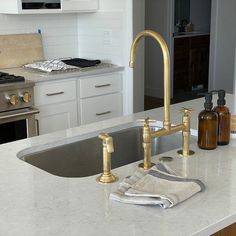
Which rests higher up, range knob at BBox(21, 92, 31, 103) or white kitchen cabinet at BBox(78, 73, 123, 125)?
range knob at BBox(21, 92, 31, 103)

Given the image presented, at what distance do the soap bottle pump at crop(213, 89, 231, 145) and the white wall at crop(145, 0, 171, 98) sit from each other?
5007 millimetres

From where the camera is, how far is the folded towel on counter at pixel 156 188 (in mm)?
1261

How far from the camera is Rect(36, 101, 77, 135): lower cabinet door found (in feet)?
11.5

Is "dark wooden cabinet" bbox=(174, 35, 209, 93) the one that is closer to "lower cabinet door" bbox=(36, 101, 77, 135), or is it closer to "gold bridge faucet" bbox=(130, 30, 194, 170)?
"lower cabinet door" bbox=(36, 101, 77, 135)

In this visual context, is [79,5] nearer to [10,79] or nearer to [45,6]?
[45,6]

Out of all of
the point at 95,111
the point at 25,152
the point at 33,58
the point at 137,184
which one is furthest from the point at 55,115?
the point at 137,184

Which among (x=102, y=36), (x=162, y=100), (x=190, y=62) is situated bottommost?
(x=162, y=100)

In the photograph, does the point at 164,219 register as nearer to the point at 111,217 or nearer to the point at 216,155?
the point at 111,217

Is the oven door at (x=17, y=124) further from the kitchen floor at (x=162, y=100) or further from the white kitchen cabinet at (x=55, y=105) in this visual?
the kitchen floor at (x=162, y=100)

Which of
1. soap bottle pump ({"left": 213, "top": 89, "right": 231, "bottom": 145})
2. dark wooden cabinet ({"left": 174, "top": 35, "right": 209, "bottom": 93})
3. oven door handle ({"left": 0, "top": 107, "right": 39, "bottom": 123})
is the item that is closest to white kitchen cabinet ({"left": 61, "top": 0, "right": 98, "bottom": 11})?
oven door handle ({"left": 0, "top": 107, "right": 39, "bottom": 123})

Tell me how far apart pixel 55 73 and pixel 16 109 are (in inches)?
20.2

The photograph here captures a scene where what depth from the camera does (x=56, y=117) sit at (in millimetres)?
3619

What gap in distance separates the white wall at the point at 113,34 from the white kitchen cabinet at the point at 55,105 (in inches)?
22.4

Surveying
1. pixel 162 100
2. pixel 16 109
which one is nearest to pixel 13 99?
pixel 16 109
